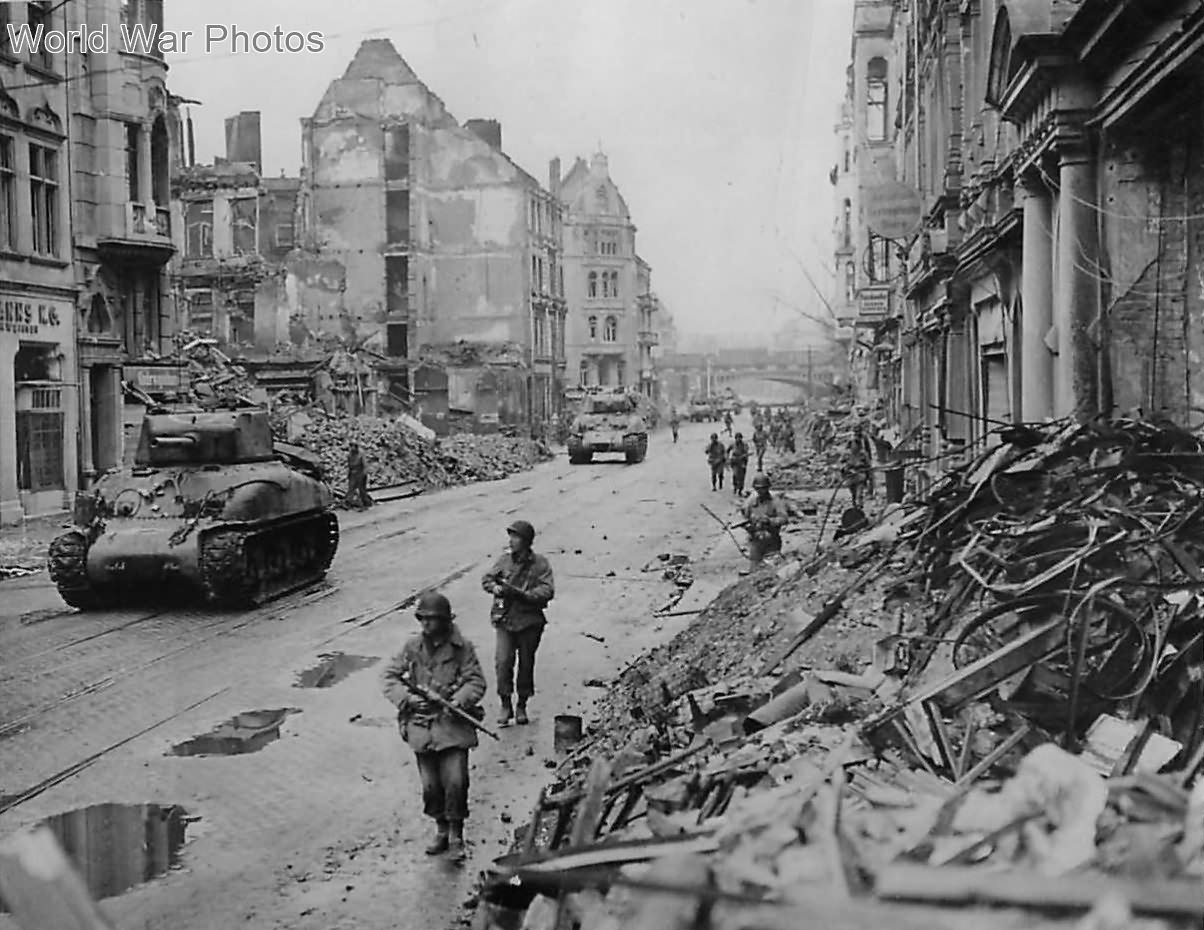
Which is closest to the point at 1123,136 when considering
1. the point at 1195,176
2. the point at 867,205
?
the point at 1195,176

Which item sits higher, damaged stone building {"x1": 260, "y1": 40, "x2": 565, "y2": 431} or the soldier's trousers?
damaged stone building {"x1": 260, "y1": 40, "x2": 565, "y2": 431}

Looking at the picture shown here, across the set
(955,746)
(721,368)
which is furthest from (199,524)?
(721,368)

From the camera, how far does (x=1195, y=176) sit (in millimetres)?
10805

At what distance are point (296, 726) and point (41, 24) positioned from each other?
20488mm

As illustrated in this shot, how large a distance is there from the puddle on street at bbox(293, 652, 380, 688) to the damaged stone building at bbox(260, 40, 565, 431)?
1629 inches

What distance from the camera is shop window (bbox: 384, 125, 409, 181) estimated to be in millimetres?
56688

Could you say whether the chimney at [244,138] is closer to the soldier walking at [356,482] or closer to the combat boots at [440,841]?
the soldier walking at [356,482]

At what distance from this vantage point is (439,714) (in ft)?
26.3

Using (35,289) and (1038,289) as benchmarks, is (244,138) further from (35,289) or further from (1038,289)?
(1038,289)

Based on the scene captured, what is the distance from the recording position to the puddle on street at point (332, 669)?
1227 centimetres

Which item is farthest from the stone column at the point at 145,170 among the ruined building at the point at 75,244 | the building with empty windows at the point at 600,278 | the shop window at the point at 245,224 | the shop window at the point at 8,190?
the building with empty windows at the point at 600,278

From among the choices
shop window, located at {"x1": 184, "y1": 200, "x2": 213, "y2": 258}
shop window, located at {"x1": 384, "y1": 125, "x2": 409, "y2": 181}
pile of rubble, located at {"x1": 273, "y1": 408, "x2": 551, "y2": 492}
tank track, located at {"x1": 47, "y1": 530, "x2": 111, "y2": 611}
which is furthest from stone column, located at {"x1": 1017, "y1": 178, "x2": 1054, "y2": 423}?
shop window, located at {"x1": 384, "y1": 125, "x2": 409, "y2": 181}

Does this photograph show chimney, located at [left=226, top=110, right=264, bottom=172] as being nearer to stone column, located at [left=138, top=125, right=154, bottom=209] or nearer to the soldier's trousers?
stone column, located at [left=138, top=125, right=154, bottom=209]

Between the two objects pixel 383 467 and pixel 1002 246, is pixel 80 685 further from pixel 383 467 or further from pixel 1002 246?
pixel 383 467
